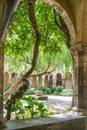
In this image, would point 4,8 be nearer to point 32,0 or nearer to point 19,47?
point 32,0

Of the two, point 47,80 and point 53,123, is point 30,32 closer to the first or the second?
point 53,123

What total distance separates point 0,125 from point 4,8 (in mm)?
1646

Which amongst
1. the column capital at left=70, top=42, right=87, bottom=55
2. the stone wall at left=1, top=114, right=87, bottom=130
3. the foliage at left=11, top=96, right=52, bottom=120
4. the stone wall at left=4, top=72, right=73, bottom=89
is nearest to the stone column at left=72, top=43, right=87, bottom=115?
the column capital at left=70, top=42, right=87, bottom=55

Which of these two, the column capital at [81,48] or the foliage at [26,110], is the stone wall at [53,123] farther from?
the column capital at [81,48]

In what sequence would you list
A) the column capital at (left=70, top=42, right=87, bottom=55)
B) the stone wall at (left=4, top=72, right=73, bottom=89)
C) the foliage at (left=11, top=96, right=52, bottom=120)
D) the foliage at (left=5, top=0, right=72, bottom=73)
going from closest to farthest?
the column capital at (left=70, top=42, right=87, bottom=55), the foliage at (left=11, top=96, right=52, bottom=120), the foliage at (left=5, top=0, right=72, bottom=73), the stone wall at (left=4, top=72, right=73, bottom=89)

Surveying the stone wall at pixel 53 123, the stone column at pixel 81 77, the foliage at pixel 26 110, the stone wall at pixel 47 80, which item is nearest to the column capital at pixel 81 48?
the stone column at pixel 81 77

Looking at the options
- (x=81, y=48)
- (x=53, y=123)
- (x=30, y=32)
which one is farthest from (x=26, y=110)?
(x=30, y=32)

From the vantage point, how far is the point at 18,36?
6207 millimetres

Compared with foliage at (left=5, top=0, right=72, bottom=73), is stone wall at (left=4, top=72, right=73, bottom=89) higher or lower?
lower

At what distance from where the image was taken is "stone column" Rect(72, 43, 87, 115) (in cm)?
399

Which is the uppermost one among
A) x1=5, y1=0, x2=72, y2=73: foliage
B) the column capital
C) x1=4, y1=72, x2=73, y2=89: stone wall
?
x1=5, y1=0, x2=72, y2=73: foliage

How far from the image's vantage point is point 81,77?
13.3 feet

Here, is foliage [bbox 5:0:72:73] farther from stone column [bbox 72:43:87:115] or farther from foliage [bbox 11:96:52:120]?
stone column [bbox 72:43:87:115]

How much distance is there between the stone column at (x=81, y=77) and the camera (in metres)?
3.99
